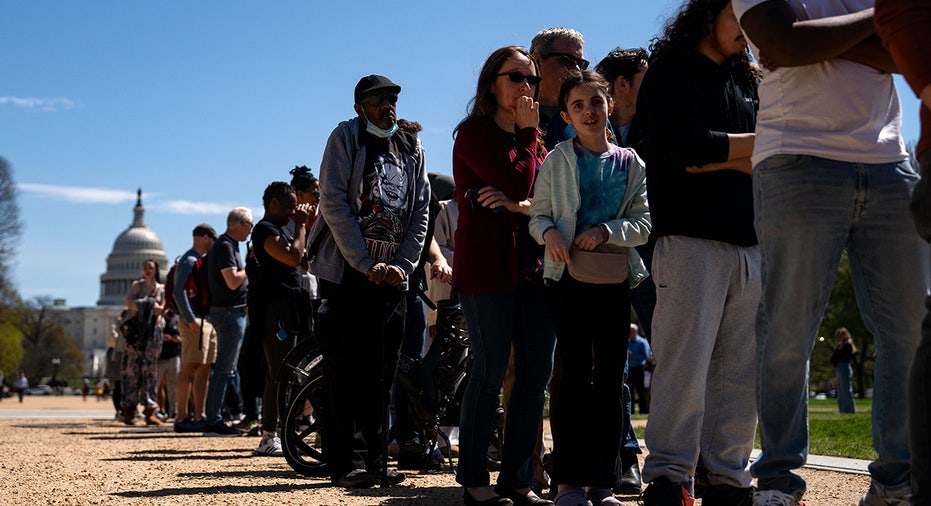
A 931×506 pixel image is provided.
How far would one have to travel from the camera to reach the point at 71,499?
4.96 meters

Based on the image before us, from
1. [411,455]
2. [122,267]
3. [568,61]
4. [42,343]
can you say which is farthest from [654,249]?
[122,267]

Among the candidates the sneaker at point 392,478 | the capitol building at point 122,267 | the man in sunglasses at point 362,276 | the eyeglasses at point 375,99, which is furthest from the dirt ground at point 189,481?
the capitol building at point 122,267

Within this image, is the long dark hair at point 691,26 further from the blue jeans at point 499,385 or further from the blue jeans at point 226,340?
the blue jeans at point 226,340

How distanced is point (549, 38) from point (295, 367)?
2.65 meters

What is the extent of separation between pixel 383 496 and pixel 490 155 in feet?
5.40

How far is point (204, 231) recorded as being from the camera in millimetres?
12562

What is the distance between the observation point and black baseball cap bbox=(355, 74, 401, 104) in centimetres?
587

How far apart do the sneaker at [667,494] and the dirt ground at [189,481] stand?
3.66ft

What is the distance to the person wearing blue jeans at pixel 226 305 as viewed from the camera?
1032cm

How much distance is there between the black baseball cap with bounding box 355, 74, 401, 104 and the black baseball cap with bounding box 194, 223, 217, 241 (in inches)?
276

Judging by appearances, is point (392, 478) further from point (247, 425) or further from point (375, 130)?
point (247, 425)

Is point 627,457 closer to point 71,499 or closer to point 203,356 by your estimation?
point 71,499

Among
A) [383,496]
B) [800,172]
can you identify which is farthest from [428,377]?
[800,172]

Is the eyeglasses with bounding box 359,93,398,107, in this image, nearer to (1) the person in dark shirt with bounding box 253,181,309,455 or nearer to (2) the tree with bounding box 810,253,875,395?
(1) the person in dark shirt with bounding box 253,181,309,455
